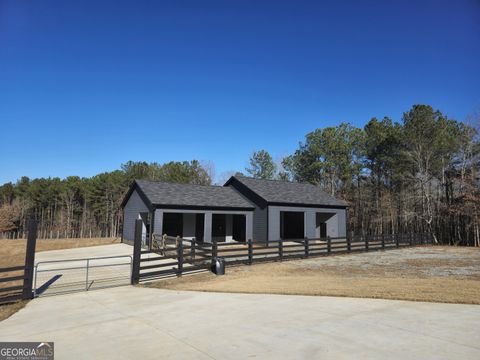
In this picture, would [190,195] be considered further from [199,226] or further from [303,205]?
[303,205]

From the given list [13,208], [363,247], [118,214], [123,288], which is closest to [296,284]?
[123,288]

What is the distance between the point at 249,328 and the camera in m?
6.02

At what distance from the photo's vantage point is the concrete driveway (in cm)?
484

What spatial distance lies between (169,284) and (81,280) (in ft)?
11.6

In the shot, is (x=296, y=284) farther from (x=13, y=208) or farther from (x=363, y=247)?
(x=13, y=208)

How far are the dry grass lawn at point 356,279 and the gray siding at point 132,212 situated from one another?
1198 centimetres

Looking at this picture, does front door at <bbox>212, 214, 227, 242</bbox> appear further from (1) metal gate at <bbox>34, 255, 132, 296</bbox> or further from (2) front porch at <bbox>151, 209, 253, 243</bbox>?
(1) metal gate at <bbox>34, 255, 132, 296</bbox>

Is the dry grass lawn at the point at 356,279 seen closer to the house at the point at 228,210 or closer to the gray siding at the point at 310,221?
the gray siding at the point at 310,221

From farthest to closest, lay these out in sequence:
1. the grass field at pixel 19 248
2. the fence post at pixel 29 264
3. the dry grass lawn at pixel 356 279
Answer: the grass field at pixel 19 248
the fence post at pixel 29 264
the dry grass lawn at pixel 356 279

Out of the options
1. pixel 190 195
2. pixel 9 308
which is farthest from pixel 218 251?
pixel 190 195

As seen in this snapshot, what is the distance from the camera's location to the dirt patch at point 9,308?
760 cm

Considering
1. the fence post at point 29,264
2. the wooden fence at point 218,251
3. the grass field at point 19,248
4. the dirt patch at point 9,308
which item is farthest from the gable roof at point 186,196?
the dirt patch at point 9,308

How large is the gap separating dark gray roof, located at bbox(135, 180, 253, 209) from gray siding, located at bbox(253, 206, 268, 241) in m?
0.79

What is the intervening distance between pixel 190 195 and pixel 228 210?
10.0 feet
